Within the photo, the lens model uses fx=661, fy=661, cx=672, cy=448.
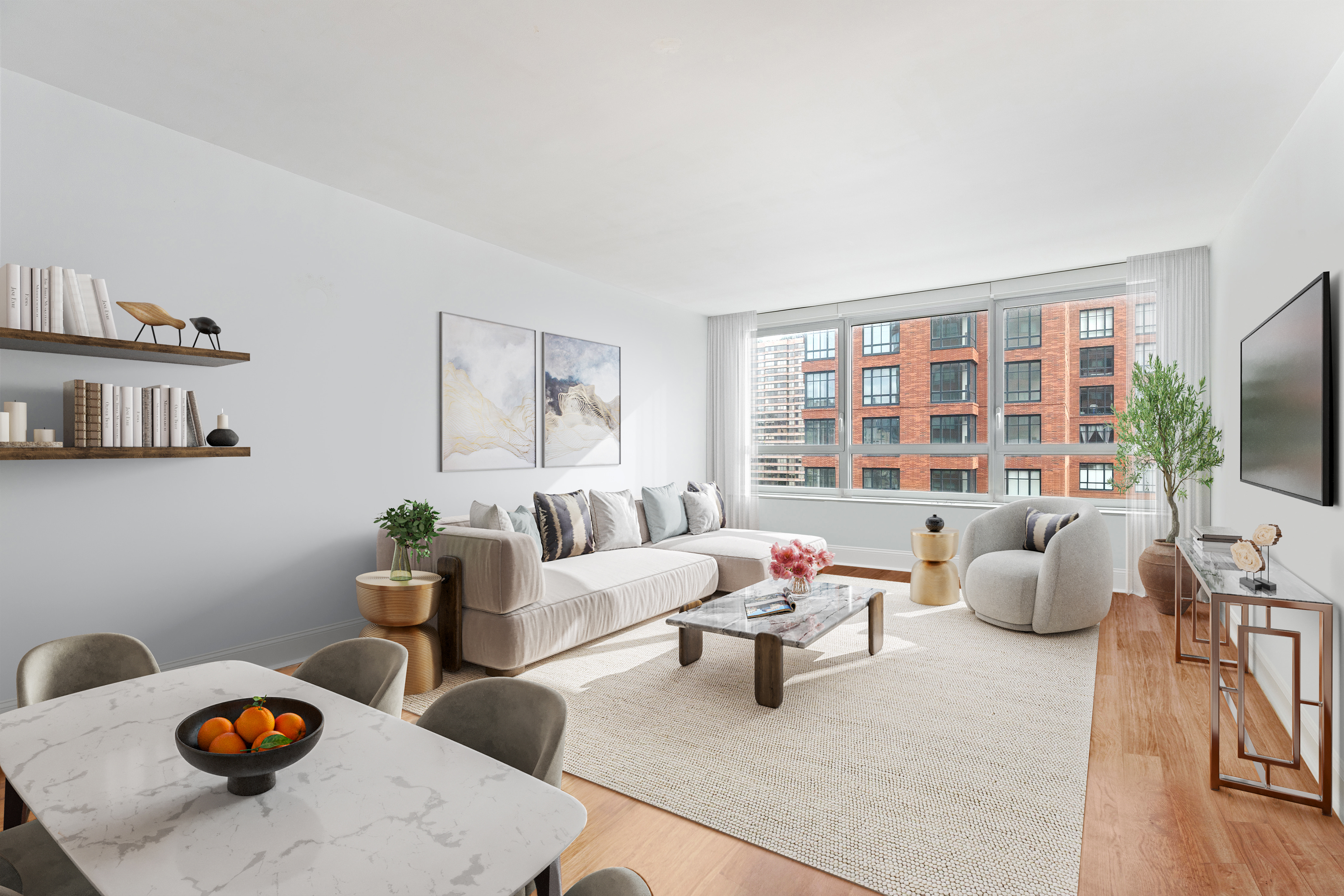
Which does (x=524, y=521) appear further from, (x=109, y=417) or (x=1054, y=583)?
(x=1054, y=583)

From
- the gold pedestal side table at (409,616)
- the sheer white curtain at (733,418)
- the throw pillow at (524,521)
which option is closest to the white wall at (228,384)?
the throw pillow at (524,521)

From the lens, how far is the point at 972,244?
462 centimetres

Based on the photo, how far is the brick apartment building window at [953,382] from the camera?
6004 mm

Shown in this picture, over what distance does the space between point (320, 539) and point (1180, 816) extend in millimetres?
3924

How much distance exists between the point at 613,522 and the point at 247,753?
388cm

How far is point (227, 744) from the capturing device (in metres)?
1.10

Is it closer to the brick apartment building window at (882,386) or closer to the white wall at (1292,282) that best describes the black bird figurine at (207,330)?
the white wall at (1292,282)

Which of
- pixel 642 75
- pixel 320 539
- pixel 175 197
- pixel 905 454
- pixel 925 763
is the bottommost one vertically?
pixel 925 763

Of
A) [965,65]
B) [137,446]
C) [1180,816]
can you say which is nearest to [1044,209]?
[965,65]

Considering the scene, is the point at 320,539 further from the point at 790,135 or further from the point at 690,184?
the point at 790,135

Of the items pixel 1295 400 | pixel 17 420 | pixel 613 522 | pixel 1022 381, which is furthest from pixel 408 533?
pixel 1022 381

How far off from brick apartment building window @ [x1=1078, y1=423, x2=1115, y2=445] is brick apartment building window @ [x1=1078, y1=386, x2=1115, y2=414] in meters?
0.10

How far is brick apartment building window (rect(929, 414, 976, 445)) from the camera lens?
6008mm

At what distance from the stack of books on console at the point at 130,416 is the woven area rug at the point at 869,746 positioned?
1.61 m
